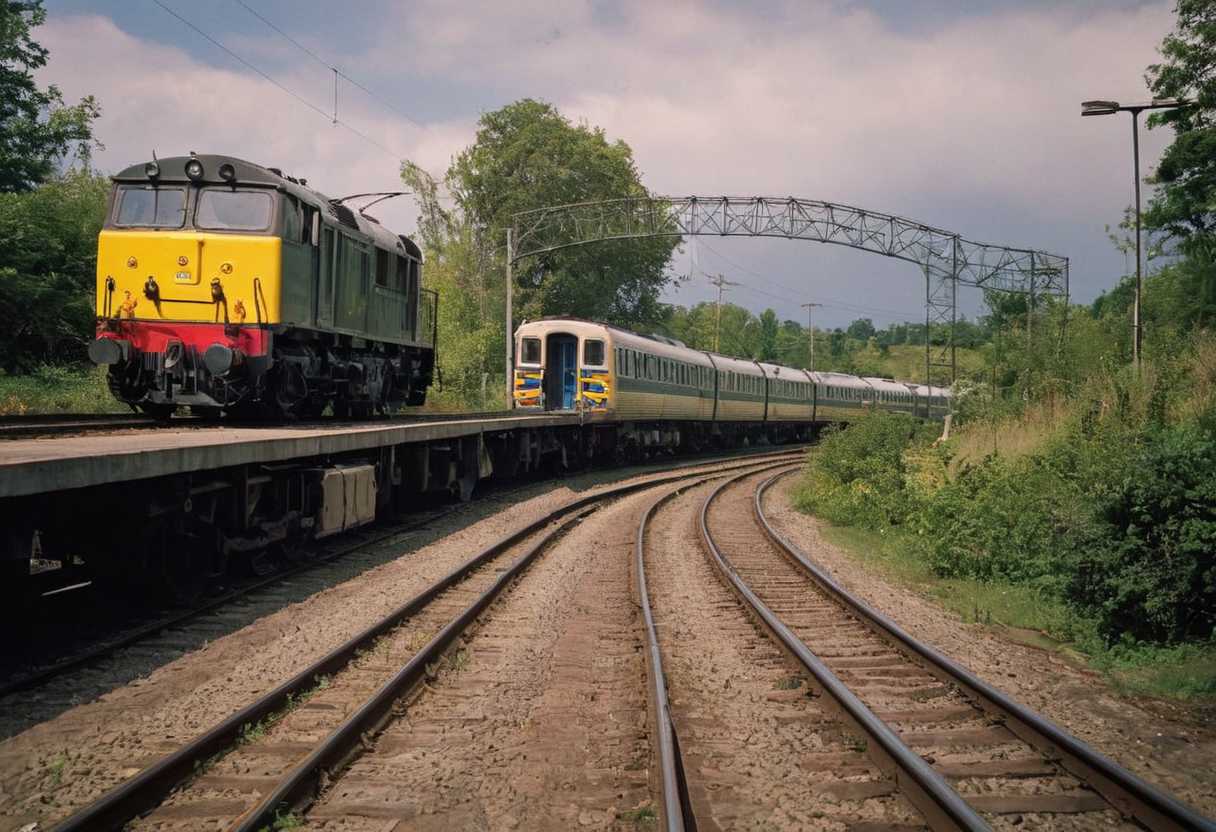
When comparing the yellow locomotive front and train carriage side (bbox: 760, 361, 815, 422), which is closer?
the yellow locomotive front

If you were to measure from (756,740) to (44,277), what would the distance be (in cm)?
2343

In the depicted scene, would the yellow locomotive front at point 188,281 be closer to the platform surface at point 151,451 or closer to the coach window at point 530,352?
the platform surface at point 151,451

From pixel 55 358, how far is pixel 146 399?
16892mm

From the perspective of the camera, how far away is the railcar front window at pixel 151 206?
11.4 m

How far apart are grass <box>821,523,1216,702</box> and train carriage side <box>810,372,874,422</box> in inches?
1275

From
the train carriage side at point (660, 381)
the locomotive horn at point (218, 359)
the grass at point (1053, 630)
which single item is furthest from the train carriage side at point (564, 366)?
the locomotive horn at point (218, 359)

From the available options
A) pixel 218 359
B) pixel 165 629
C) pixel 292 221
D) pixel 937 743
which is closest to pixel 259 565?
pixel 218 359

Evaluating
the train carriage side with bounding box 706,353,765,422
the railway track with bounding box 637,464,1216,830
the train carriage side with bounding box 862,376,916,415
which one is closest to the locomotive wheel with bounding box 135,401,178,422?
the railway track with bounding box 637,464,1216,830

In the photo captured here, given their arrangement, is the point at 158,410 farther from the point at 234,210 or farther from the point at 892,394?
the point at 892,394

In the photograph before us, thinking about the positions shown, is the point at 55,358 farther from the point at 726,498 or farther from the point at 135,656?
the point at 135,656

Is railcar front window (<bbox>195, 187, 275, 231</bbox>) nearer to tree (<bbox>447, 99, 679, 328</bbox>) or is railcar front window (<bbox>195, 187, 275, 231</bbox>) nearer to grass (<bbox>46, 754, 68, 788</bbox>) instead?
grass (<bbox>46, 754, 68, 788</bbox>)

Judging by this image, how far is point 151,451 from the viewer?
6.71 metres

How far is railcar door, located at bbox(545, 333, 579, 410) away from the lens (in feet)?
83.1

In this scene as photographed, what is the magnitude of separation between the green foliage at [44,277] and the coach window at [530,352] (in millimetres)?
10807
